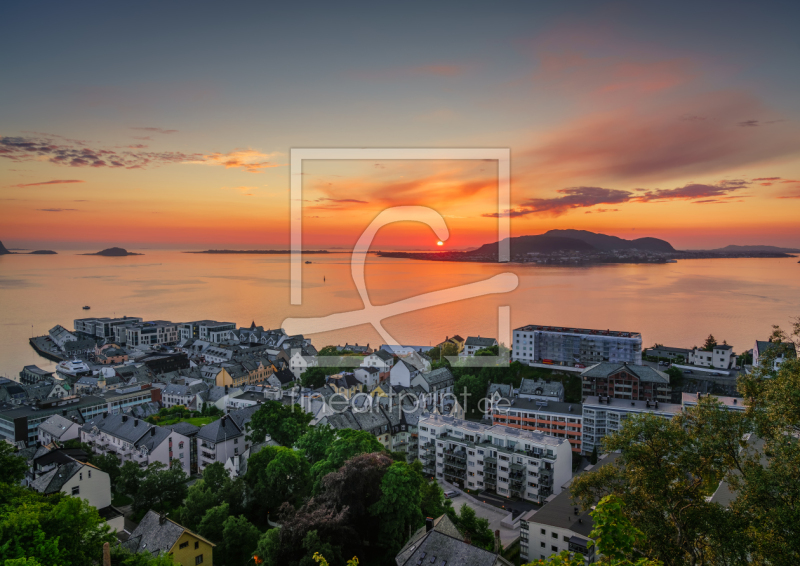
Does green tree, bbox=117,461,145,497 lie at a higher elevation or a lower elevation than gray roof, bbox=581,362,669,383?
lower

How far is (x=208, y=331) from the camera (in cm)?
4106

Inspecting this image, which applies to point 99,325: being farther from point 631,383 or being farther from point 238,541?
point 631,383

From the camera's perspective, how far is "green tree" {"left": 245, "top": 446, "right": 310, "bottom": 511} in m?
12.1

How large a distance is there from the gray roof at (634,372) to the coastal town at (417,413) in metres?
0.06

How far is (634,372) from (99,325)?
44713 millimetres

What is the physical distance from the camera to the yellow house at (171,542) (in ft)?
30.6

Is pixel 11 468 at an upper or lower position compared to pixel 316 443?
upper

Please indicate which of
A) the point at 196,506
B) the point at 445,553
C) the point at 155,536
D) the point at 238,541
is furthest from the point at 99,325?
the point at 445,553

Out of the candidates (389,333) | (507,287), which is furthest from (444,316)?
(507,287)

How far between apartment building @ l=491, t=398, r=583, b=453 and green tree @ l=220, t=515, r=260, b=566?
35.8ft

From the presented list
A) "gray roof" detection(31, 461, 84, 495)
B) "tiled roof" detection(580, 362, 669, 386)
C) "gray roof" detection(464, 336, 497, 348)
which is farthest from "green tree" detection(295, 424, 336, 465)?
"gray roof" detection(464, 336, 497, 348)

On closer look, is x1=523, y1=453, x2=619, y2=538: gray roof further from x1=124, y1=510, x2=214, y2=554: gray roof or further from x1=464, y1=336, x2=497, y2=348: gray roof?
x1=464, y1=336, x2=497, y2=348: gray roof

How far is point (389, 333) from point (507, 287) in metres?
26.2

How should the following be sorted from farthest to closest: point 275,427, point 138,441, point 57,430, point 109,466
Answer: point 57,430 → point 138,441 → point 275,427 → point 109,466
